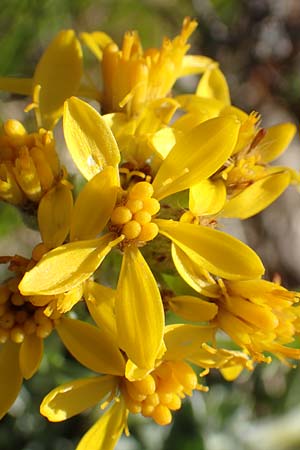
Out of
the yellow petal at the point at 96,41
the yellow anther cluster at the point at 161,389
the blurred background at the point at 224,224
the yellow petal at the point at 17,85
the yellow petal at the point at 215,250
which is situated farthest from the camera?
the blurred background at the point at 224,224

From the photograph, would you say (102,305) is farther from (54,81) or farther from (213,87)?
(213,87)

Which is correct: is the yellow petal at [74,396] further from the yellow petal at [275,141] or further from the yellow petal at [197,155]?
the yellow petal at [275,141]

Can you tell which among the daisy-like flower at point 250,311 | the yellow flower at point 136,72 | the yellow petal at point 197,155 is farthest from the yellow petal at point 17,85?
the daisy-like flower at point 250,311

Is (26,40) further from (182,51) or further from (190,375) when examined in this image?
(190,375)

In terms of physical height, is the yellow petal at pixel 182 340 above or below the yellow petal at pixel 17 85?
below

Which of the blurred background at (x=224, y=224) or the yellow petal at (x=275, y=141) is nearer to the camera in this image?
the yellow petal at (x=275, y=141)

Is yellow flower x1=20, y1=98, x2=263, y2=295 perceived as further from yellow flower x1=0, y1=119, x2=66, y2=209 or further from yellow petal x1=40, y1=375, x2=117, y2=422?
yellow petal x1=40, y1=375, x2=117, y2=422

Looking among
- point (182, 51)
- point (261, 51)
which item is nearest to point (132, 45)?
point (182, 51)

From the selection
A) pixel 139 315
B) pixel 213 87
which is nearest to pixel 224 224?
pixel 213 87
